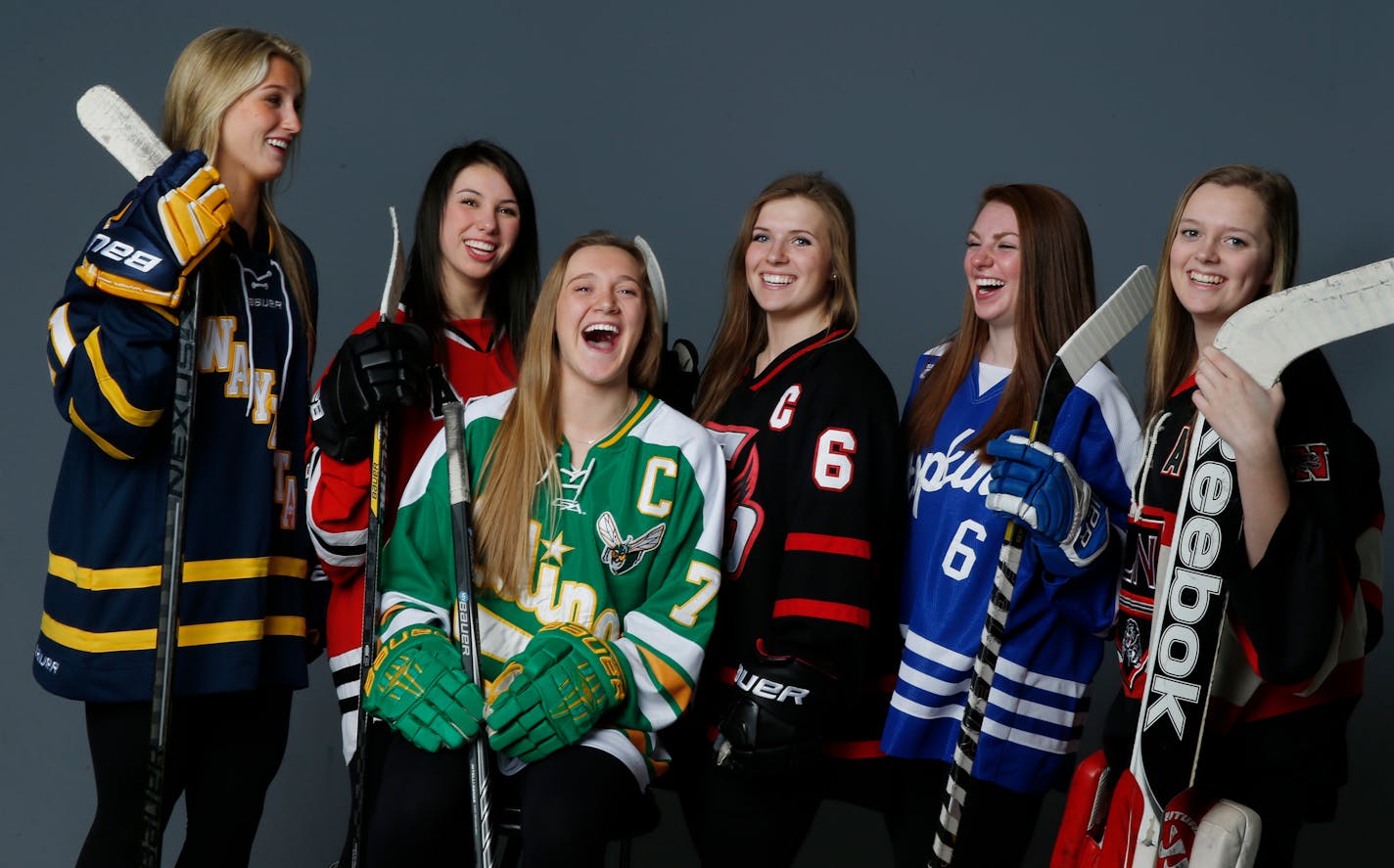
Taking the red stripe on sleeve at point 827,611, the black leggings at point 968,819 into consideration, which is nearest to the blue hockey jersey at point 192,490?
the red stripe on sleeve at point 827,611

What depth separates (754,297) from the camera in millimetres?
2234

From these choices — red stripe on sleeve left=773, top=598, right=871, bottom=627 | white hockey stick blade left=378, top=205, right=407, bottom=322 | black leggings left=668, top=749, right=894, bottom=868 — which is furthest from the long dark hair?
black leggings left=668, top=749, right=894, bottom=868

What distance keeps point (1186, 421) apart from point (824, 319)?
2.06ft

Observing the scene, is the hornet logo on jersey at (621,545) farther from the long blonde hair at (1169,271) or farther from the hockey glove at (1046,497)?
the long blonde hair at (1169,271)

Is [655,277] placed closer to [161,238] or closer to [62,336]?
[161,238]

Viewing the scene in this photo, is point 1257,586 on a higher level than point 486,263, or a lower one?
lower

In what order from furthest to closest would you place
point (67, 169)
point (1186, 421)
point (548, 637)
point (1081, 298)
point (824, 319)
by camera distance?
point (67, 169), point (824, 319), point (1081, 298), point (548, 637), point (1186, 421)

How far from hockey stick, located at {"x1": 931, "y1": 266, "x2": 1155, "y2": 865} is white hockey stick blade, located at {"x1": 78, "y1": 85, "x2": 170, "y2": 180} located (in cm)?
132

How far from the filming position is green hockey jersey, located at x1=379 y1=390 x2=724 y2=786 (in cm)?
190

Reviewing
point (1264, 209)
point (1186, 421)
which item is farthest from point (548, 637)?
point (1264, 209)

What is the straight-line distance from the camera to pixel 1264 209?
5.81 feet

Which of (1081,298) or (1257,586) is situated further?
(1081,298)

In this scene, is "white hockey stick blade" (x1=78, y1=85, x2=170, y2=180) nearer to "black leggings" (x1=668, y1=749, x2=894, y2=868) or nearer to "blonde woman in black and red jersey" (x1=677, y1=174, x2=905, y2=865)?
"blonde woman in black and red jersey" (x1=677, y1=174, x2=905, y2=865)

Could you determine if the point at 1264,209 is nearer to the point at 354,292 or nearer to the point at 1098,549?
the point at 1098,549
